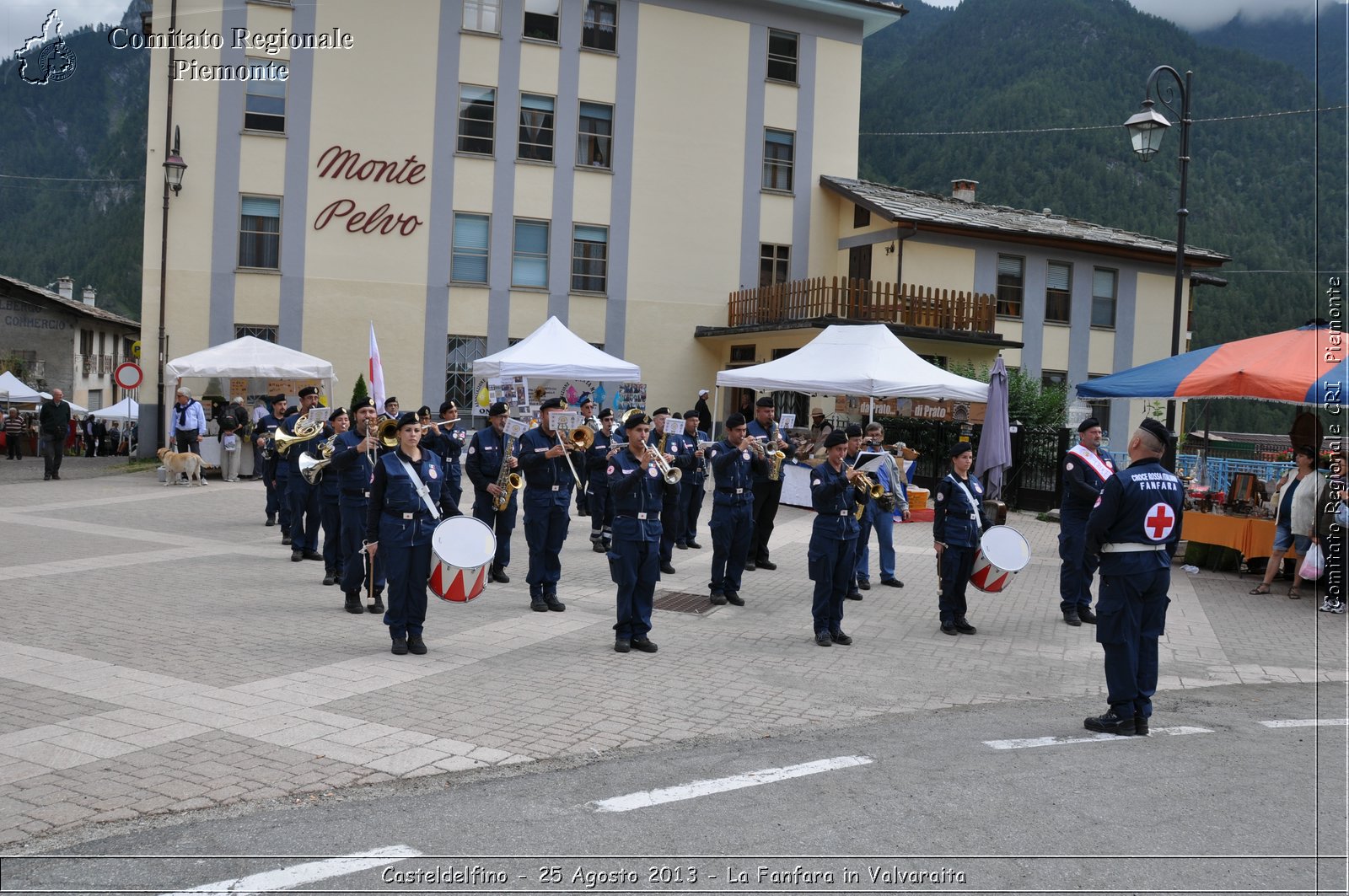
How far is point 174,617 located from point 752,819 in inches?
256

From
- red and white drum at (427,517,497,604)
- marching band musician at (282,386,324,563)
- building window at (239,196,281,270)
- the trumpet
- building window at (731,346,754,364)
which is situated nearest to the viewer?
red and white drum at (427,517,497,604)

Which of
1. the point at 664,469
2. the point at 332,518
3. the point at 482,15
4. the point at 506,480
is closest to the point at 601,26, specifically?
the point at 482,15

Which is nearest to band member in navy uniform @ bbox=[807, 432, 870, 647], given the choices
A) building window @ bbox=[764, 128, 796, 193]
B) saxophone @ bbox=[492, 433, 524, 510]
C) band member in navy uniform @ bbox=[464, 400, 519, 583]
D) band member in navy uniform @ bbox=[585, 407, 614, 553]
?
saxophone @ bbox=[492, 433, 524, 510]

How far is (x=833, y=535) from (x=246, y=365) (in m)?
16.5

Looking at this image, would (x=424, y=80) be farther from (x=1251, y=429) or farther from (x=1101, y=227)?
(x=1251, y=429)

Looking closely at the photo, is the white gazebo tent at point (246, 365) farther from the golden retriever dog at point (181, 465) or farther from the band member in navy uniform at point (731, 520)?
the band member in navy uniform at point (731, 520)

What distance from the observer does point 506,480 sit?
1188 centimetres

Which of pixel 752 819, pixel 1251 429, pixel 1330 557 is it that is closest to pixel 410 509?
pixel 752 819

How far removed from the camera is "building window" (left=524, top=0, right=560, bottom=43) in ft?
98.9

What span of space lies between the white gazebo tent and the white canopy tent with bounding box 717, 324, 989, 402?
876cm

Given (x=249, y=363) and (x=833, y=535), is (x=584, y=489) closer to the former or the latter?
(x=249, y=363)

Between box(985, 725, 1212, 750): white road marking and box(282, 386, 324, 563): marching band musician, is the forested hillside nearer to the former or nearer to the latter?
box(282, 386, 324, 563): marching band musician

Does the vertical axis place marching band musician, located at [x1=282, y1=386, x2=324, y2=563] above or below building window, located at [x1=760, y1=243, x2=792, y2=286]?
below

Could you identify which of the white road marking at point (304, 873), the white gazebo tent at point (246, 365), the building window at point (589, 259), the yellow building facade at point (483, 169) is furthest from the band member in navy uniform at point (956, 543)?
the building window at point (589, 259)
